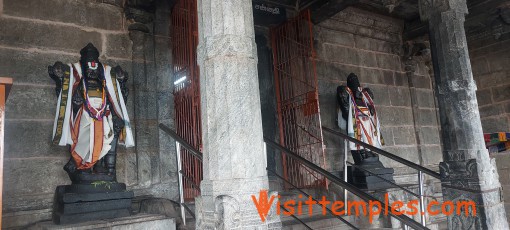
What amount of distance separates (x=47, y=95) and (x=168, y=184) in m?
1.67

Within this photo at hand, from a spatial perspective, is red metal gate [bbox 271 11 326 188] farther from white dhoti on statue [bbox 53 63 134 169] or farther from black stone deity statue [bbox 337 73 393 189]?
white dhoti on statue [bbox 53 63 134 169]

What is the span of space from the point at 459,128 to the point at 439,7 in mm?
1425

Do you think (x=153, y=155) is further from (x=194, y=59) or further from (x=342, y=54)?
(x=342, y=54)

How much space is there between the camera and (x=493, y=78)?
301 inches

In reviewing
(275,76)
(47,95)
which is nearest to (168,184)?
(47,95)

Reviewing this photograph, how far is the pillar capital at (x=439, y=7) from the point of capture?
418cm

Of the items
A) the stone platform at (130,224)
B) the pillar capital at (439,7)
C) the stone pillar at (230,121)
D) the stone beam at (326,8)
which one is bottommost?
the stone platform at (130,224)

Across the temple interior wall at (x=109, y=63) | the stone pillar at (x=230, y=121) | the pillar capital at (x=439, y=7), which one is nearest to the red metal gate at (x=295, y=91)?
the temple interior wall at (x=109, y=63)

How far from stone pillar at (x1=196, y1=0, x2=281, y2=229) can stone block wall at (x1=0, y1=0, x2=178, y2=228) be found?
222 centimetres

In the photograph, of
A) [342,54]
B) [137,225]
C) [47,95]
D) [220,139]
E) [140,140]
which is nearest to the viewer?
[220,139]

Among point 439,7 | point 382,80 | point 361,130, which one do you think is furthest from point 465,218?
point 382,80

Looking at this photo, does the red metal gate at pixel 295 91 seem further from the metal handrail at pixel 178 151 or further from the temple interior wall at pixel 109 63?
the metal handrail at pixel 178 151

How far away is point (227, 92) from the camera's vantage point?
2.31 meters

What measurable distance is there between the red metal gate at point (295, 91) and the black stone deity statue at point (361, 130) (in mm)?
485
